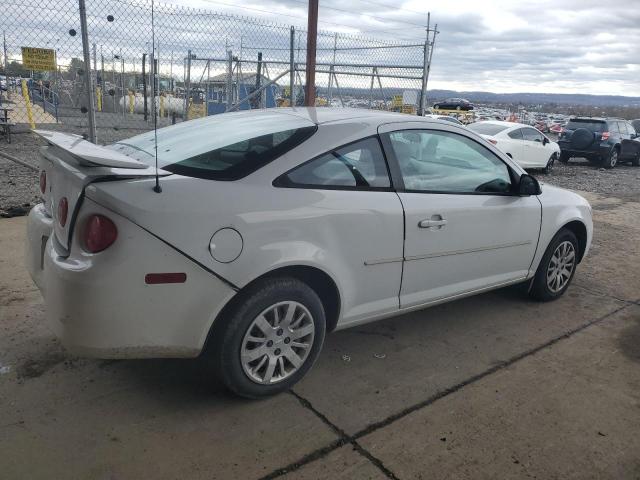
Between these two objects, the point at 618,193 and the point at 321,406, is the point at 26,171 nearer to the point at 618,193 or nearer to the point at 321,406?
the point at 321,406

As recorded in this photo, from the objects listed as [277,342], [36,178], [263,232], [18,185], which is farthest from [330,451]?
[36,178]

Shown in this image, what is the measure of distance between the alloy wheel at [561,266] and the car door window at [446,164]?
982mm

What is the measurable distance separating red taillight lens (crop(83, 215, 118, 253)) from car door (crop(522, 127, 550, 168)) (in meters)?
13.4

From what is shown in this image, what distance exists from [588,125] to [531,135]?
4.49m

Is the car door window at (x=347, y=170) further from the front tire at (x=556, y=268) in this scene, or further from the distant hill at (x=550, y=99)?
the distant hill at (x=550, y=99)

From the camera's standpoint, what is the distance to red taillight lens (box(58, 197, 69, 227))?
8.33 feet

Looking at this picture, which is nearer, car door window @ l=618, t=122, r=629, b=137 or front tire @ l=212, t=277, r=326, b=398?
front tire @ l=212, t=277, r=326, b=398

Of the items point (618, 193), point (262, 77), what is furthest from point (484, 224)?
point (618, 193)

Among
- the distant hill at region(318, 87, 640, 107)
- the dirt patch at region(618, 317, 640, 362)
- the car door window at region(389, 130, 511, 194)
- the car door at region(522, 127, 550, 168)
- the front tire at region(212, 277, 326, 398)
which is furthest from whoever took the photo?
the distant hill at region(318, 87, 640, 107)

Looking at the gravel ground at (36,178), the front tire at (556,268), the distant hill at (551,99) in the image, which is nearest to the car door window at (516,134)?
the gravel ground at (36,178)

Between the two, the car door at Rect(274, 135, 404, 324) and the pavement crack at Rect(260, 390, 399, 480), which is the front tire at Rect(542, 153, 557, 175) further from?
the pavement crack at Rect(260, 390, 399, 480)

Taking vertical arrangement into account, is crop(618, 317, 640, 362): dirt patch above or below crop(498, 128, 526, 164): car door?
below

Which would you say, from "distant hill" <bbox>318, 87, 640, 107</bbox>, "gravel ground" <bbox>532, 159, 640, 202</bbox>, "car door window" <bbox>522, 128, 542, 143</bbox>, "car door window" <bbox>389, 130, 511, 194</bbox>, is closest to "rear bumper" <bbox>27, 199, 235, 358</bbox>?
"car door window" <bbox>389, 130, 511, 194</bbox>

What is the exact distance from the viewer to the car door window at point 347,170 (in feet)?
9.51
